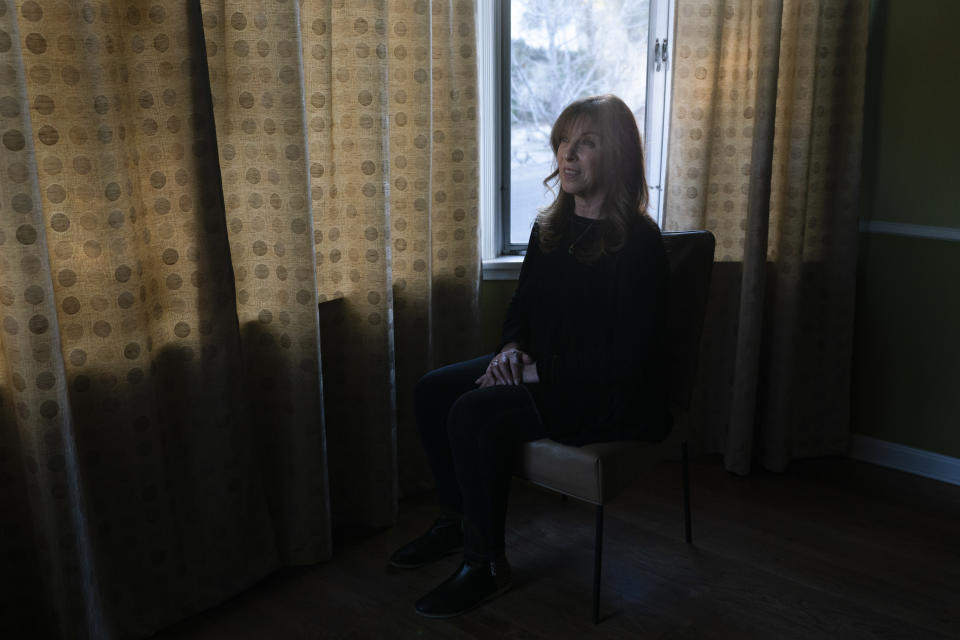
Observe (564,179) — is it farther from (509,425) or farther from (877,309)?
(877,309)

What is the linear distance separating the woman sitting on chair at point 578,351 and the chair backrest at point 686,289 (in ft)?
0.51

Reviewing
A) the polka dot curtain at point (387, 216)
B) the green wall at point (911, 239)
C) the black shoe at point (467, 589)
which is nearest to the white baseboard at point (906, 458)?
the green wall at point (911, 239)

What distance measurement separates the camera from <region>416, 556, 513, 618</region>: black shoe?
6.91 ft

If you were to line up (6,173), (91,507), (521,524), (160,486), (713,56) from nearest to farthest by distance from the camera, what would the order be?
1. (6,173)
2. (91,507)
3. (160,486)
4. (521,524)
5. (713,56)

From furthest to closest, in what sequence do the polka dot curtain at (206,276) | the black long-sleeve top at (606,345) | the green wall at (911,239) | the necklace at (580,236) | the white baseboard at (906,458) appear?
the white baseboard at (906,458)
the green wall at (911,239)
the necklace at (580,236)
the black long-sleeve top at (606,345)
the polka dot curtain at (206,276)

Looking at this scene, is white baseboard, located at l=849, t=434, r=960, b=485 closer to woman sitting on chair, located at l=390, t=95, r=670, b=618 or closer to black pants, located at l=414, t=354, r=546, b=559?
woman sitting on chair, located at l=390, t=95, r=670, b=618

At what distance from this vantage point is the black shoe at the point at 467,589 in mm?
2107

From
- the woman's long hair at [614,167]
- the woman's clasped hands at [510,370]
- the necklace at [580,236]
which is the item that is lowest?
the woman's clasped hands at [510,370]

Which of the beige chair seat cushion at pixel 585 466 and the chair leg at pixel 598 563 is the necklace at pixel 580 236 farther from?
the chair leg at pixel 598 563

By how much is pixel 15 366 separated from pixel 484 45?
1.98m

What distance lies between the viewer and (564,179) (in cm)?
211

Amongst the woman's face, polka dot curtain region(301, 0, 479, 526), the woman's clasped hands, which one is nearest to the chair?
the woman's clasped hands

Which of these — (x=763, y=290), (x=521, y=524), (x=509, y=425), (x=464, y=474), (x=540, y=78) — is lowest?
(x=521, y=524)

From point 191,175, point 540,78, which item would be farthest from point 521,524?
point 540,78
